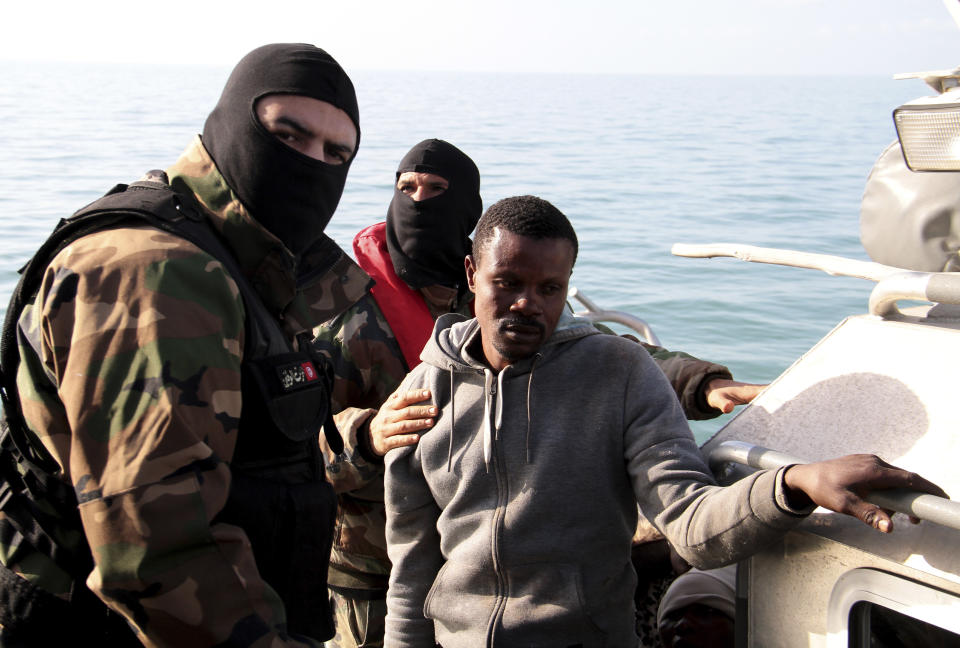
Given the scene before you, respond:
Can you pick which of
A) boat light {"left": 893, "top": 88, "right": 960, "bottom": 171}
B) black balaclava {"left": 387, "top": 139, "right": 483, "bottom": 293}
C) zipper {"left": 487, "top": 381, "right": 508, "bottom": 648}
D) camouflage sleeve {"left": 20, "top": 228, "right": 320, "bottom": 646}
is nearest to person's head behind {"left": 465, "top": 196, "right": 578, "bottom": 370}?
zipper {"left": 487, "top": 381, "right": 508, "bottom": 648}

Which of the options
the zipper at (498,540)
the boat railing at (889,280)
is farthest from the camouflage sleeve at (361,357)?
the boat railing at (889,280)

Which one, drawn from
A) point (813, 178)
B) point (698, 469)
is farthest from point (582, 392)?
point (813, 178)

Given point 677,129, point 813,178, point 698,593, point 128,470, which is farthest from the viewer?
point 677,129

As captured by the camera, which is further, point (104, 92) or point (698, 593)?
point (104, 92)

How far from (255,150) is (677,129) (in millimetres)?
31880

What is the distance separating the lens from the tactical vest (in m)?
1.61

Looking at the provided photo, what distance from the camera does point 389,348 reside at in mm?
2781

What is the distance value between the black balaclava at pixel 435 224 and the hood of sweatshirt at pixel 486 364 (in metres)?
0.92

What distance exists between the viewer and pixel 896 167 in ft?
8.91

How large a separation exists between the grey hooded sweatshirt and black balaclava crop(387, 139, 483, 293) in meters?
1.02

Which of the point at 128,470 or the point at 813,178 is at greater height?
the point at 128,470

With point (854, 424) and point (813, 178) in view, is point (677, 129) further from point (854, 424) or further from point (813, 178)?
point (854, 424)

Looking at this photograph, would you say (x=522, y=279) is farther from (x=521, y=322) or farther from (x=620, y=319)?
(x=620, y=319)

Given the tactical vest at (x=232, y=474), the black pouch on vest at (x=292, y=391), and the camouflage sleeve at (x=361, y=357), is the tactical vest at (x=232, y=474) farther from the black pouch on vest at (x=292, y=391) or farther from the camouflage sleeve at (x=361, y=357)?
the camouflage sleeve at (x=361, y=357)
